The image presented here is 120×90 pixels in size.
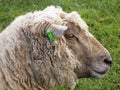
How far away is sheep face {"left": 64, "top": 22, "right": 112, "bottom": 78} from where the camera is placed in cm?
396

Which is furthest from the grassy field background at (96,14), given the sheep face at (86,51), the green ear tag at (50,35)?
the green ear tag at (50,35)

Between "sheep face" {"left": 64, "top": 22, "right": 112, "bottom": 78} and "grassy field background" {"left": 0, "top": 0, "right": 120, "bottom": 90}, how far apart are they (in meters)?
2.68

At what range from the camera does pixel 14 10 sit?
927 cm

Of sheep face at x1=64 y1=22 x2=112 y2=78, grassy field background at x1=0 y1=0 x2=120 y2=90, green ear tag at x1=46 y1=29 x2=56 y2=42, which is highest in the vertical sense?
grassy field background at x1=0 y1=0 x2=120 y2=90

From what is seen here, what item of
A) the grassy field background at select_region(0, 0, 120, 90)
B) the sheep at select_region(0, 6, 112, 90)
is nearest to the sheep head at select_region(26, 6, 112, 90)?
the sheep at select_region(0, 6, 112, 90)

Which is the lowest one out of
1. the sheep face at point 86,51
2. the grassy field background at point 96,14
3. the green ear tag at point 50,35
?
the sheep face at point 86,51

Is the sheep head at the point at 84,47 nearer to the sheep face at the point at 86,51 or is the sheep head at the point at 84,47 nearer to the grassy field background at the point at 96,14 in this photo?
the sheep face at the point at 86,51

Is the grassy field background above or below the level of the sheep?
above

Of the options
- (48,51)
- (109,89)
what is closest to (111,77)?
(109,89)

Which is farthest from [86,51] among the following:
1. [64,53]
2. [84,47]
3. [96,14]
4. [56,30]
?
[96,14]

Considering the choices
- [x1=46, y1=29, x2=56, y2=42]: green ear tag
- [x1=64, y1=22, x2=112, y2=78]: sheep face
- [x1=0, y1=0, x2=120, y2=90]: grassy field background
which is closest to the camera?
[x1=46, y1=29, x2=56, y2=42]: green ear tag

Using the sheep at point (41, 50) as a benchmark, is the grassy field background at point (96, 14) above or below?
above

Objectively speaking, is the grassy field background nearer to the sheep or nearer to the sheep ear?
the sheep

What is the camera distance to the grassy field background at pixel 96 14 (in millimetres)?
7723
